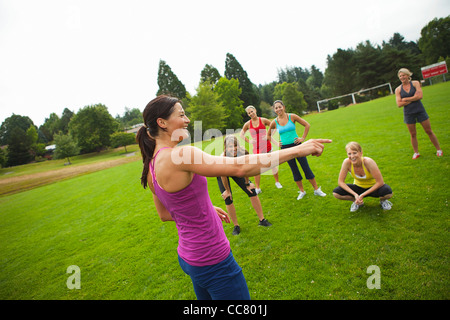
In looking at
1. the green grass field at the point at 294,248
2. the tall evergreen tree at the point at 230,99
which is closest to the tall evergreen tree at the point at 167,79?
the tall evergreen tree at the point at 230,99

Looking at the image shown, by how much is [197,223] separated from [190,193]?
305 mm

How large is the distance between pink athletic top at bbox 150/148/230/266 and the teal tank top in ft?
15.9

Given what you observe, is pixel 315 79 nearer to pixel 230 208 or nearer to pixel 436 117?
pixel 436 117

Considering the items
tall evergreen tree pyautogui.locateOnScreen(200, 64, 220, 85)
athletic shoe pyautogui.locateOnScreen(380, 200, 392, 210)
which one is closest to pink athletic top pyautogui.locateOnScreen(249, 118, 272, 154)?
athletic shoe pyautogui.locateOnScreen(380, 200, 392, 210)

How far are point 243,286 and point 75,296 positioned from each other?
458cm

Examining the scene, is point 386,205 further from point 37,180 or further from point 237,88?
point 237,88

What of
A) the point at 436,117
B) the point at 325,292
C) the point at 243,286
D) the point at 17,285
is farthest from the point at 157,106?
the point at 436,117

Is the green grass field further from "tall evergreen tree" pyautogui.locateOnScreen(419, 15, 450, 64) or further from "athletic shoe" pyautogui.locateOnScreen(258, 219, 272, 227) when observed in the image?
"tall evergreen tree" pyautogui.locateOnScreen(419, 15, 450, 64)

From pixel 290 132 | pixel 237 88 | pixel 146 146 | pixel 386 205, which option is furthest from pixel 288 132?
pixel 237 88

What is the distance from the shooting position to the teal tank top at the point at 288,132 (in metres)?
6.17

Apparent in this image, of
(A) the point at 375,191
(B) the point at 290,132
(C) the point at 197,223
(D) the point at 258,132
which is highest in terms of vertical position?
(D) the point at 258,132

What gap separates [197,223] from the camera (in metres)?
1.81

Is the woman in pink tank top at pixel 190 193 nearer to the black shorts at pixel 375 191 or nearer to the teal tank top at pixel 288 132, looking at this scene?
the black shorts at pixel 375 191
